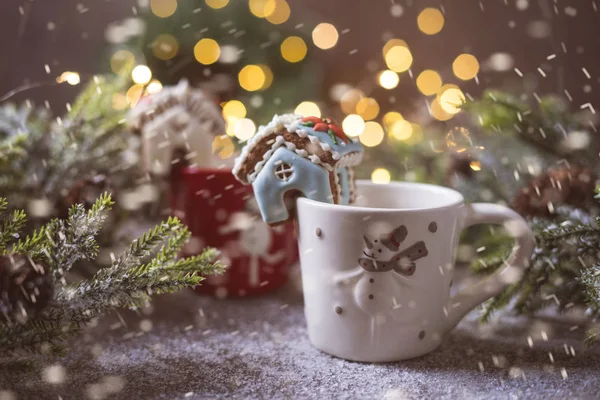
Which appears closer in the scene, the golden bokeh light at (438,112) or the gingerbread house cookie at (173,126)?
the gingerbread house cookie at (173,126)

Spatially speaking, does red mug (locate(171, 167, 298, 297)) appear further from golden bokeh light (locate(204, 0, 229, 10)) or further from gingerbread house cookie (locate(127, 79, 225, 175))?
golden bokeh light (locate(204, 0, 229, 10))

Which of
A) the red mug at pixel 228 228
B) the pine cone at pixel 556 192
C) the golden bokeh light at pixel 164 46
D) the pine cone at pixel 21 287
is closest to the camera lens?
the pine cone at pixel 21 287

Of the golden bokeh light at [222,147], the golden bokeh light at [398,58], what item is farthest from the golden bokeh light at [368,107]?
the golden bokeh light at [222,147]

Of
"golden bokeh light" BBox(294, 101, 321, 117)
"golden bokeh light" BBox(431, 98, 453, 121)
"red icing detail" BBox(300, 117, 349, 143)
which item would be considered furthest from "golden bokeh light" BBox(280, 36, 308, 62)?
"red icing detail" BBox(300, 117, 349, 143)

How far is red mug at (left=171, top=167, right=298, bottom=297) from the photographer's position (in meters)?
0.89

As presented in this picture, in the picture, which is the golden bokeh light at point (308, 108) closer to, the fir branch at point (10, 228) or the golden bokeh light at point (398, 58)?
the golden bokeh light at point (398, 58)

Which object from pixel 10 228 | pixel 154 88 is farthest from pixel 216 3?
pixel 10 228

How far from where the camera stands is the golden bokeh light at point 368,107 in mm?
1760

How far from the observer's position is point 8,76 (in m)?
1.32

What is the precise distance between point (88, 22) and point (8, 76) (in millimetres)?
297

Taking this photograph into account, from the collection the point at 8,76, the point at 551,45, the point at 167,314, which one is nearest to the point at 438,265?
the point at 167,314

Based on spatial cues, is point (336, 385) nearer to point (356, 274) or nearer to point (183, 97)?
point (356, 274)

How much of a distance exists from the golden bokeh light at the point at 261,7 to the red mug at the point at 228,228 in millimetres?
638

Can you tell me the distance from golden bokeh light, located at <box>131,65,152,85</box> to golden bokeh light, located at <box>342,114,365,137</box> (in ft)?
1.97
